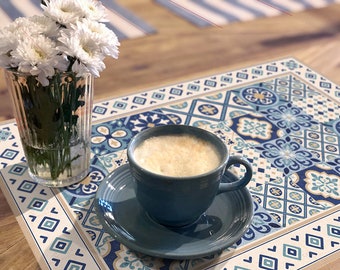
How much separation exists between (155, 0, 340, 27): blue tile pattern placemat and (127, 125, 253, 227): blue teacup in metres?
0.73

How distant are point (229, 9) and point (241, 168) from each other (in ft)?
2.44

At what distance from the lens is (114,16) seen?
1.37m

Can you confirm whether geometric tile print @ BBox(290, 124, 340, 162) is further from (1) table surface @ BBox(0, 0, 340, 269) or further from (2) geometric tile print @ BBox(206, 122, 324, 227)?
(1) table surface @ BBox(0, 0, 340, 269)

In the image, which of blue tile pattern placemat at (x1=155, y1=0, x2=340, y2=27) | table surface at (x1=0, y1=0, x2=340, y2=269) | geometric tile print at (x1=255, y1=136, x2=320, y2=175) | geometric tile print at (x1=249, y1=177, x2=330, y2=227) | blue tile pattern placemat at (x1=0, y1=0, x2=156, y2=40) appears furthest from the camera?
blue tile pattern placemat at (x1=155, y1=0, x2=340, y2=27)

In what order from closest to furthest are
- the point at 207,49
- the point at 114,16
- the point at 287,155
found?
the point at 287,155
the point at 207,49
the point at 114,16

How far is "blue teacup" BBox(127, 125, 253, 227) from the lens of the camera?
0.63 metres

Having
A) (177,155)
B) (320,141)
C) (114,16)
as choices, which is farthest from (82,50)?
(114,16)

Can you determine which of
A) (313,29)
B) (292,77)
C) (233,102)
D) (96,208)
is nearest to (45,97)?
(96,208)

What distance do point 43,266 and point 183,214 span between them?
186mm

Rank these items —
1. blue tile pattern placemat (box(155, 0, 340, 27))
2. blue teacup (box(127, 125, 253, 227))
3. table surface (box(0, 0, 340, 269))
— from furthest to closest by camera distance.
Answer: blue tile pattern placemat (box(155, 0, 340, 27))
table surface (box(0, 0, 340, 269))
blue teacup (box(127, 125, 253, 227))

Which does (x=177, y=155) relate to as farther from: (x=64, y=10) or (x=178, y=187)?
(x=64, y=10)

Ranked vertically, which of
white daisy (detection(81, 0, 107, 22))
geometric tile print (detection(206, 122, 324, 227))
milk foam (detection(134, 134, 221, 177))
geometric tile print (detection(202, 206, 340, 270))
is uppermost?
white daisy (detection(81, 0, 107, 22))

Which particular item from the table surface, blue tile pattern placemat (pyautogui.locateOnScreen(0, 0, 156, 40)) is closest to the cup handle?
the table surface

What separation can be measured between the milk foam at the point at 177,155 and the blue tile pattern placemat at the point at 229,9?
698 millimetres
